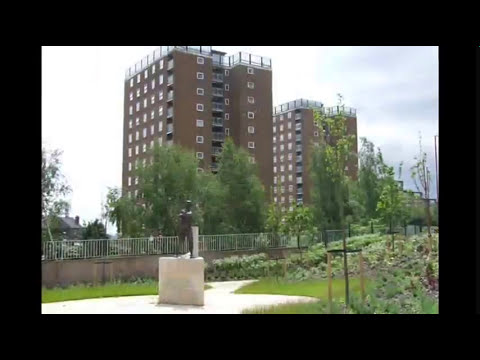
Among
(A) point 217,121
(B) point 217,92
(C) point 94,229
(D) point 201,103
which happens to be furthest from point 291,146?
(C) point 94,229

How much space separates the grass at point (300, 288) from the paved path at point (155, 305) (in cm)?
29

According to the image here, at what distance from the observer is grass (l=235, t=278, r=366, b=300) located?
7.80m

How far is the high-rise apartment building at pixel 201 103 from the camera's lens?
Answer: 37500mm

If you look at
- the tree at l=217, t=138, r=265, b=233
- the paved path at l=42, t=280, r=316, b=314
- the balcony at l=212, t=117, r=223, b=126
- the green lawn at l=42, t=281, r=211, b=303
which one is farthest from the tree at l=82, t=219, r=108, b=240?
the balcony at l=212, t=117, r=223, b=126

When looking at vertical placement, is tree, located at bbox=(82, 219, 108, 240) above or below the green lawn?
above

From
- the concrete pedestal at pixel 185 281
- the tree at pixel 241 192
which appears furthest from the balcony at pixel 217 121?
the concrete pedestal at pixel 185 281

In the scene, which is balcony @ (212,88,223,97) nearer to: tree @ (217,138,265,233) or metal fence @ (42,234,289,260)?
tree @ (217,138,265,233)

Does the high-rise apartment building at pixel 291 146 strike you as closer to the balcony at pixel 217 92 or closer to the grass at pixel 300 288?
the balcony at pixel 217 92

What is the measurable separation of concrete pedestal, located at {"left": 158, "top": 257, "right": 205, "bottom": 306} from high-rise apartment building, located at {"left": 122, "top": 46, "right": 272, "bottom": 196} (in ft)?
92.1

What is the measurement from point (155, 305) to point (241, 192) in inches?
434

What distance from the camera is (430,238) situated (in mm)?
10414

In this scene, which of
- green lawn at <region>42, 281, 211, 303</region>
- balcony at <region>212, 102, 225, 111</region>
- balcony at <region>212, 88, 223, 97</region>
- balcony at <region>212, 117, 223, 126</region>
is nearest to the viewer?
green lawn at <region>42, 281, 211, 303</region>
